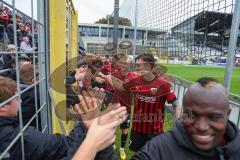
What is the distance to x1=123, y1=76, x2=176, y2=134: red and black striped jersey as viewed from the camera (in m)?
3.66

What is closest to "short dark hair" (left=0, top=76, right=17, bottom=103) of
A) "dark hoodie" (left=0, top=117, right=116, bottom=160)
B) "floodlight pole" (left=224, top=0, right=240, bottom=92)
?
"dark hoodie" (left=0, top=117, right=116, bottom=160)

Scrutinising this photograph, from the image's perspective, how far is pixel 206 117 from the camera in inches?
56.7

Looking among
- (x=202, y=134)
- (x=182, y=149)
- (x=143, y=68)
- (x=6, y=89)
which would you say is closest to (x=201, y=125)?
(x=202, y=134)

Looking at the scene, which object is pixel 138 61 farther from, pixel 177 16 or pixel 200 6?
pixel 177 16

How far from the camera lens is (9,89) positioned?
1.71m

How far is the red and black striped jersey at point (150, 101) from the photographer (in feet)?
12.0

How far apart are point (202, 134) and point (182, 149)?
0.14m

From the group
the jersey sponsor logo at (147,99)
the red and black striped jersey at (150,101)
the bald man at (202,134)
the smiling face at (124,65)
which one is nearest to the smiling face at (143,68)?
the red and black striped jersey at (150,101)

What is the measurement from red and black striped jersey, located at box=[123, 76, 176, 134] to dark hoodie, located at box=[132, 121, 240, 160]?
82.7 inches

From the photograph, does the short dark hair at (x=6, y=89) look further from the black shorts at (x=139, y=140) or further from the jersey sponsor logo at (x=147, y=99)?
the black shorts at (x=139, y=140)

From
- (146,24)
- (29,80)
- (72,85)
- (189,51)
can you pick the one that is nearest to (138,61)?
(72,85)

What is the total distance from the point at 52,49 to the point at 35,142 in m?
1.39

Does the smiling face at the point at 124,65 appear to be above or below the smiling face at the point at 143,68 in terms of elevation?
below

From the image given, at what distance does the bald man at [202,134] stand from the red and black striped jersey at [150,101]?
2104 mm
